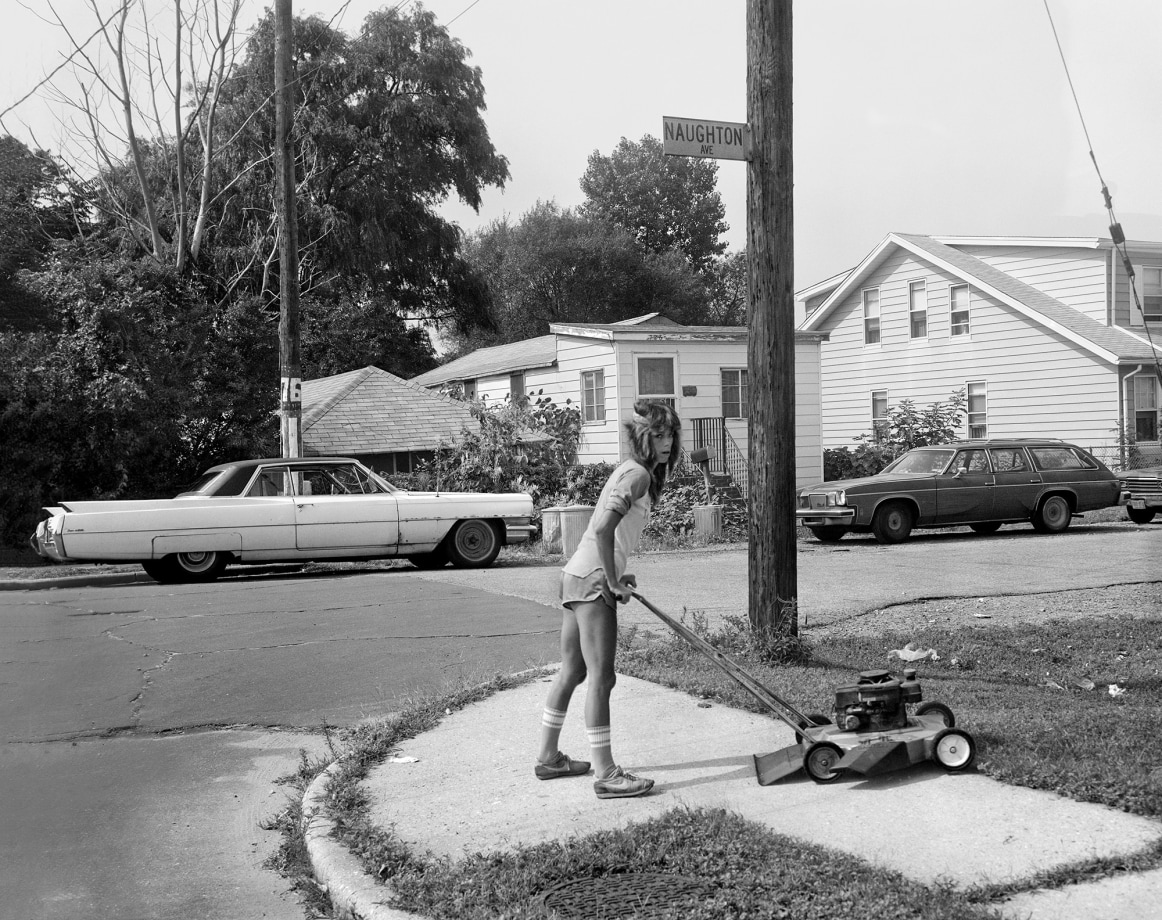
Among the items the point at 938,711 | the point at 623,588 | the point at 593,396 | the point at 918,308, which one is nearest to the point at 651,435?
the point at 623,588

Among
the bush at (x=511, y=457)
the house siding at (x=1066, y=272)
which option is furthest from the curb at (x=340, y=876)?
the house siding at (x=1066, y=272)

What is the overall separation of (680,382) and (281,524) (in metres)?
11.6

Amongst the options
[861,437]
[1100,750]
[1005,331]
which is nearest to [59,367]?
[1100,750]

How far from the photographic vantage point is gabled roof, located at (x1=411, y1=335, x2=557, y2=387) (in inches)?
1143

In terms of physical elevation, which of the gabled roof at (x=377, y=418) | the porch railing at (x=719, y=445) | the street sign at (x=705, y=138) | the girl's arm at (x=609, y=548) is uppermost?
the street sign at (x=705, y=138)

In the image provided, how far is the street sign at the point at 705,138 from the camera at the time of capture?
775 centimetres

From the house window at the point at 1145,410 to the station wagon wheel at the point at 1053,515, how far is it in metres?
7.70

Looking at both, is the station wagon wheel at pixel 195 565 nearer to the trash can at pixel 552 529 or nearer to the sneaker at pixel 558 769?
the trash can at pixel 552 529

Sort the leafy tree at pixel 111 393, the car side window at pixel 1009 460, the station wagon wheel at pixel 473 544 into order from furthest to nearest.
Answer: the car side window at pixel 1009 460 → the leafy tree at pixel 111 393 → the station wagon wheel at pixel 473 544

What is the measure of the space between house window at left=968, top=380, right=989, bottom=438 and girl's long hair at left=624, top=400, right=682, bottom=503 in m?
24.9

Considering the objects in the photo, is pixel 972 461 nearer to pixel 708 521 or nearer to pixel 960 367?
pixel 708 521

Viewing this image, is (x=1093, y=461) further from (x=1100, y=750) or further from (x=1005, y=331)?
(x=1100, y=750)

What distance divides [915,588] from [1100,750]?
6.93 metres

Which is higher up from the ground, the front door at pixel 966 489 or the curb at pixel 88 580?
the front door at pixel 966 489
